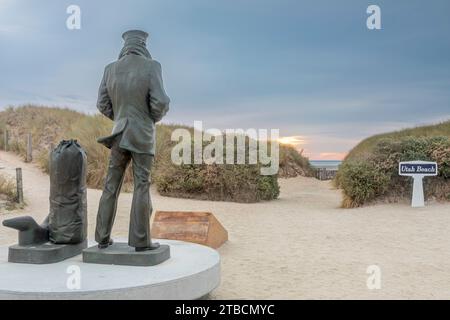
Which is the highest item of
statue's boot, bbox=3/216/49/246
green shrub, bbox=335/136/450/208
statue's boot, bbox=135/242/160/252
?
green shrub, bbox=335/136/450/208

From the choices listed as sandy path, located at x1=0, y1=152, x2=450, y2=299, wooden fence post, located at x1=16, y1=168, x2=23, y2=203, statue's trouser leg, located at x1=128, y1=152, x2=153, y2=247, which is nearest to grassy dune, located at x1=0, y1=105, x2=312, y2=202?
sandy path, located at x1=0, y1=152, x2=450, y2=299

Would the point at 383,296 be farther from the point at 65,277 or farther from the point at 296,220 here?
the point at 296,220

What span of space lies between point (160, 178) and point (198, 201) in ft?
4.82

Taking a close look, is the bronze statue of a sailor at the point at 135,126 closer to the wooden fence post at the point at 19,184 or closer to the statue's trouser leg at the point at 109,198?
the statue's trouser leg at the point at 109,198

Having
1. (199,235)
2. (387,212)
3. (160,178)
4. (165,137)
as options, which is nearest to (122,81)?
(199,235)

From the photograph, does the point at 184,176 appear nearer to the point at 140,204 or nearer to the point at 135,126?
the point at 140,204

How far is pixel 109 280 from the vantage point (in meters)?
4.12

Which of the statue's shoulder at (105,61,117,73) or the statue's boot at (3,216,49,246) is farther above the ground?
the statue's shoulder at (105,61,117,73)

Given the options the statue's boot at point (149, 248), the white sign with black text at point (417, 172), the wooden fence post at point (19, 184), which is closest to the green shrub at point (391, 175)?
the white sign with black text at point (417, 172)

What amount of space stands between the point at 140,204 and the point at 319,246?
417cm

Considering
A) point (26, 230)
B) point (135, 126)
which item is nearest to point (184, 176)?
point (26, 230)

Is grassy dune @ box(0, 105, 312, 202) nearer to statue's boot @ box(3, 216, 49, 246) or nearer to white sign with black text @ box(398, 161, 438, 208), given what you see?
white sign with black text @ box(398, 161, 438, 208)

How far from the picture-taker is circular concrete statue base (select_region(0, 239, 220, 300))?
3.82m

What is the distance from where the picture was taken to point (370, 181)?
12500mm
